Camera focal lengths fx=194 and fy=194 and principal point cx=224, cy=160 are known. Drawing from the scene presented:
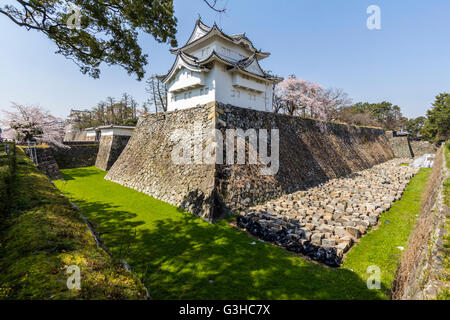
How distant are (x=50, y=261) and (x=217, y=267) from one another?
3.24 m

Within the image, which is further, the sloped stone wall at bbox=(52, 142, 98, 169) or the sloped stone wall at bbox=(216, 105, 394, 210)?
the sloped stone wall at bbox=(52, 142, 98, 169)

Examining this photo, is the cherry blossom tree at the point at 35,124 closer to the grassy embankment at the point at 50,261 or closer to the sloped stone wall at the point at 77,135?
the sloped stone wall at the point at 77,135

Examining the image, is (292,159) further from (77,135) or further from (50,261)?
A: (77,135)

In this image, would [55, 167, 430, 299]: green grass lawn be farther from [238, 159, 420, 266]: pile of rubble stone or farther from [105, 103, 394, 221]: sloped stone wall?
[105, 103, 394, 221]: sloped stone wall

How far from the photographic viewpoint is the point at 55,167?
1442 centimetres

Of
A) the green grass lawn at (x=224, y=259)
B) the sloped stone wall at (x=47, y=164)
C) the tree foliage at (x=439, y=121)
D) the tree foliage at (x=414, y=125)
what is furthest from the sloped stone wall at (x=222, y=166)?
the tree foliage at (x=414, y=125)

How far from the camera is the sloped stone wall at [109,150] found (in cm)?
1795

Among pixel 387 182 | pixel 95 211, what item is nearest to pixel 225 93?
pixel 95 211

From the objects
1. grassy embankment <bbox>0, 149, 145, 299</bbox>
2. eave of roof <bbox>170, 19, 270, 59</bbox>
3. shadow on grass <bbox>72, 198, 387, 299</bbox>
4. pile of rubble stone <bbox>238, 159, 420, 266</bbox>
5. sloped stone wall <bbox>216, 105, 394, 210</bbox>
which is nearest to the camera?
grassy embankment <bbox>0, 149, 145, 299</bbox>

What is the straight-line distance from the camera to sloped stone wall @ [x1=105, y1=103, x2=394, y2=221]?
26.0 ft

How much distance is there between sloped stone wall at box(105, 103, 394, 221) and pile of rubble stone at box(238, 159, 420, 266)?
928 millimetres

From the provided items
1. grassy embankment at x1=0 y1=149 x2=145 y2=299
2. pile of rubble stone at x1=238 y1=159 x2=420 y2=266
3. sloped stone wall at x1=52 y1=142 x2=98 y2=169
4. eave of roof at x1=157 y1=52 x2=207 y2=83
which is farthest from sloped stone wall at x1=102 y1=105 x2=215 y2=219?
sloped stone wall at x1=52 y1=142 x2=98 y2=169

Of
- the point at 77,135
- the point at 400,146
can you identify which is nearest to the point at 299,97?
the point at 400,146
